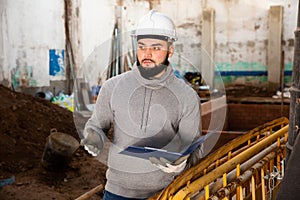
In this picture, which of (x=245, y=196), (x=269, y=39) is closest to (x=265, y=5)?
(x=269, y=39)

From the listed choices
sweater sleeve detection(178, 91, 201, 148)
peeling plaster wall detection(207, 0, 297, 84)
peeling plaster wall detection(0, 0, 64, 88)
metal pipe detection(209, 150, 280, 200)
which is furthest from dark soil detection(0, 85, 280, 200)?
peeling plaster wall detection(207, 0, 297, 84)

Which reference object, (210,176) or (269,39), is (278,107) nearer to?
(269,39)

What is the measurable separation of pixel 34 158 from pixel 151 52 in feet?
14.1

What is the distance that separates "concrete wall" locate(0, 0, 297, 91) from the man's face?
6028 mm

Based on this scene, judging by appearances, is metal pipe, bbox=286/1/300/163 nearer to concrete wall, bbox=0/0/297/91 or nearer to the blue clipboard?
the blue clipboard

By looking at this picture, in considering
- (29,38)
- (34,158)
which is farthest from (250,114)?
(29,38)

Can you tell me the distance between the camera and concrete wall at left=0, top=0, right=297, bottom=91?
8180mm

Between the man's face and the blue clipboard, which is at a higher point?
the man's face

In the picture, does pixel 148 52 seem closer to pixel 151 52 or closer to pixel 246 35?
pixel 151 52

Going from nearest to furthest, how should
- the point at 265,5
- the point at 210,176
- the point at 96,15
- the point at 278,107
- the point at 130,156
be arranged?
the point at 210,176 → the point at 130,156 → the point at 278,107 → the point at 96,15 → the point at 265,5

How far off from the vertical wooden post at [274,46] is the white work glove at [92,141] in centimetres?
971

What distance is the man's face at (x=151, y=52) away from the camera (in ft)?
6.50

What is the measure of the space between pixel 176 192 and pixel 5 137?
4.98 m

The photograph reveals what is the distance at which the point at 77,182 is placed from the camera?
540 cm
